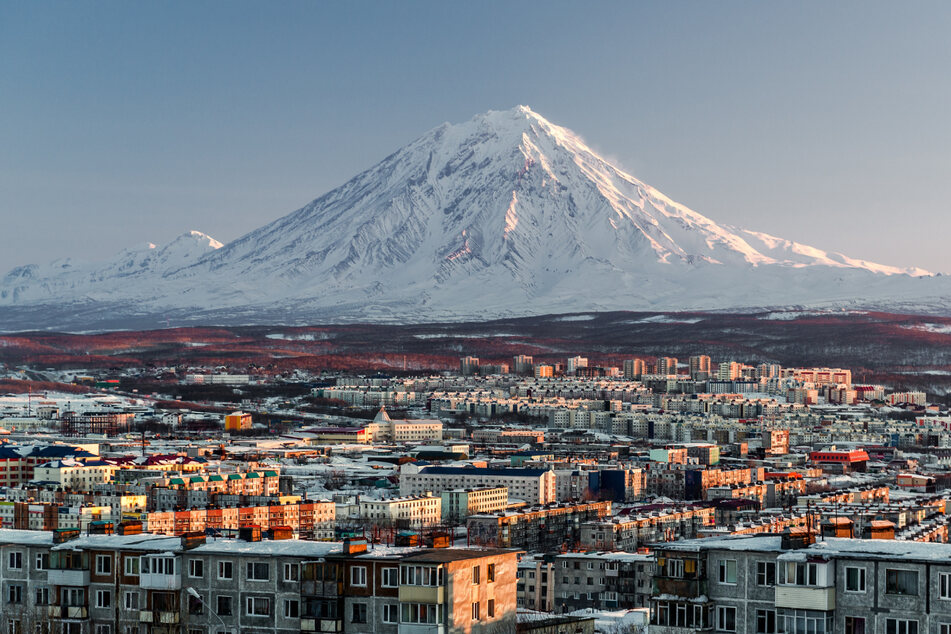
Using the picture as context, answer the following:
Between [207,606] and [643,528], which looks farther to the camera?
[643,528]

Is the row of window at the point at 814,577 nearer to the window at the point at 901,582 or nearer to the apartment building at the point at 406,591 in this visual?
the window at the point at 901,582

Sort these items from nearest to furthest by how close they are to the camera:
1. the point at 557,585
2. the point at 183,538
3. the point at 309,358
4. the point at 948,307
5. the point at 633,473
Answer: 1. the point at 183,538
2. the point at 557,585
3. the point at 633,473
4. the point at 309,358
5. the point at 948,307

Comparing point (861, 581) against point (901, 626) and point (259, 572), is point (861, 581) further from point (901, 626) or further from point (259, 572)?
point (259, 572)

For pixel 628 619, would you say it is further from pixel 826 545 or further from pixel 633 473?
pixel 633 473

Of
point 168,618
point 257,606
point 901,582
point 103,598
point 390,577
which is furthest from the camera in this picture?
point 103,598

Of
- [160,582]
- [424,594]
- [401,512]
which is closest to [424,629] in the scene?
[424,594]

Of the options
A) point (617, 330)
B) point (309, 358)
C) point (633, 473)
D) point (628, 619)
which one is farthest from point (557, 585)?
point (617, 330)
